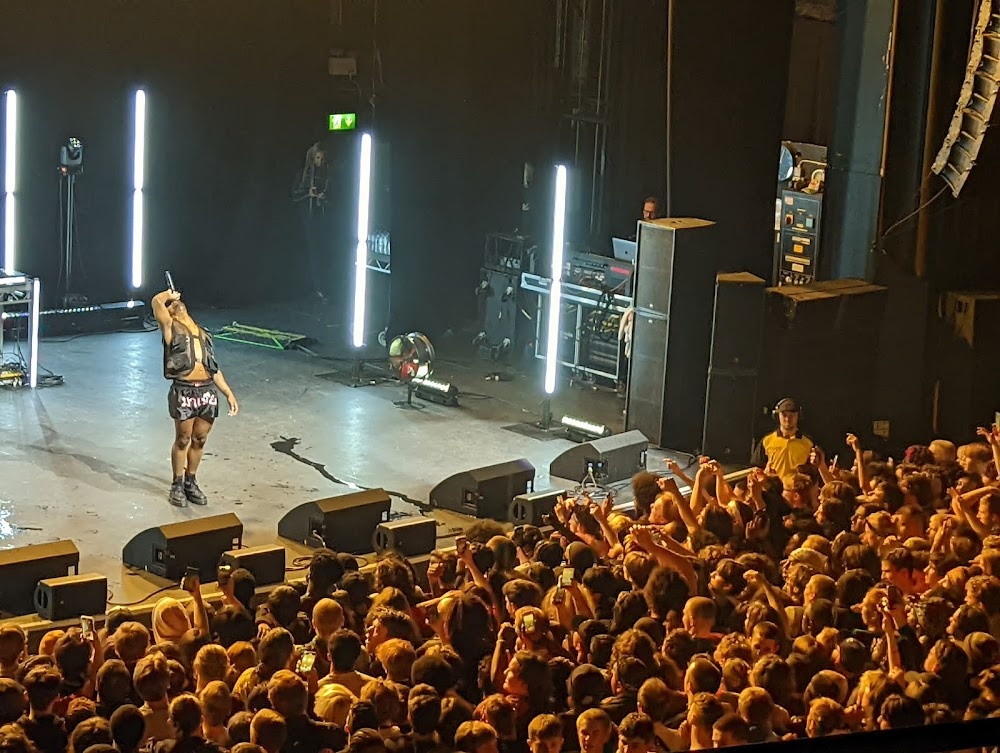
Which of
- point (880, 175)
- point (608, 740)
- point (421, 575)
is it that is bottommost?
point (421, 575)

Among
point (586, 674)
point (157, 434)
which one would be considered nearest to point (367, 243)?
point (157, 434)

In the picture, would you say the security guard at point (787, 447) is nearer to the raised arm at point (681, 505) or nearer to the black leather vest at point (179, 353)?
the raised arm at point (681, 505)

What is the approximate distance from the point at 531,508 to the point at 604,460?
117 centimetres

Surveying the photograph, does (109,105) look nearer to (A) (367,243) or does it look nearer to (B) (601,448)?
(A) (367,243)

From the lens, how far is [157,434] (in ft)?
38.7

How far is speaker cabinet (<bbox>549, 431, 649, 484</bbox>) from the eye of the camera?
1112cm

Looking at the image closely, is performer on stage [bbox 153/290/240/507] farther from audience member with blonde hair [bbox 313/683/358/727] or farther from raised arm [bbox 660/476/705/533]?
audience member with blonde hair [bbox 313/683/358/727]

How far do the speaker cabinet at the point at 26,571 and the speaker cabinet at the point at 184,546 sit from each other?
1.92 ft

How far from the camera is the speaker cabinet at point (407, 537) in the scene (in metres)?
9.10

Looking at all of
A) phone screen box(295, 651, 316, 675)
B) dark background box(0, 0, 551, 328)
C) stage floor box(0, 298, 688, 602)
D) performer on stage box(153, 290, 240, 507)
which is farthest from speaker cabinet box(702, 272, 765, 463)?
phone screen box(295, 651, 316, 675)

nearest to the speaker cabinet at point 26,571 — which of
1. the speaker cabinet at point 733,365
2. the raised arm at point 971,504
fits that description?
the raised arm at point 971,504

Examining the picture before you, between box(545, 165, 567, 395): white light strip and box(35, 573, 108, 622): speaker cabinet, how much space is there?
5.83m

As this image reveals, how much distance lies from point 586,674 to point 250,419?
762 cm

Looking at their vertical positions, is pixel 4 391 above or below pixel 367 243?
below
